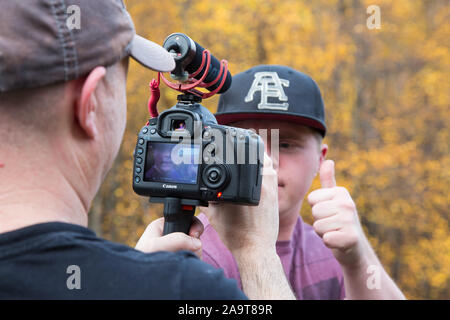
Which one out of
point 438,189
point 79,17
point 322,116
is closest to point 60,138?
point 79,17

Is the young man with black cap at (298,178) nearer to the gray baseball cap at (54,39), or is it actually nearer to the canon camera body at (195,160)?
the canon camera body at (195,160)

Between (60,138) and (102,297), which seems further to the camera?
A: (60,138)

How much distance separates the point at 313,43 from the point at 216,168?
1067cm

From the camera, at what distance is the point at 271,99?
2695 millimetres

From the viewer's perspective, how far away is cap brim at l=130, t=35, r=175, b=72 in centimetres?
146

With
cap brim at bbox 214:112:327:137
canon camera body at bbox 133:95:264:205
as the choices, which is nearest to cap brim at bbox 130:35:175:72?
canon camera body at bbox 133:95:264:205

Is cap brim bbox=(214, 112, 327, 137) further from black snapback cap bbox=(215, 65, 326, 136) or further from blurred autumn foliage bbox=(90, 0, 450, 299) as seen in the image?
blurred autumn foliage bbox=(90, 0, 450, 299)

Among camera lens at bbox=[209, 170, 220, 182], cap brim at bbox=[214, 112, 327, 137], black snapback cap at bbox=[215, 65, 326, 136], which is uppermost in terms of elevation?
black snapback cap at bbox=[215, 65, 326, 136]

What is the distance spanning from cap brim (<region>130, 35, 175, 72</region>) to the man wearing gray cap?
0.23ft

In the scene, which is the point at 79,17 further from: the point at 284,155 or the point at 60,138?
the point at 284,155

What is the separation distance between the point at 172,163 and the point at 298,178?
1109mm

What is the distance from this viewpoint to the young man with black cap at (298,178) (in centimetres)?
243
